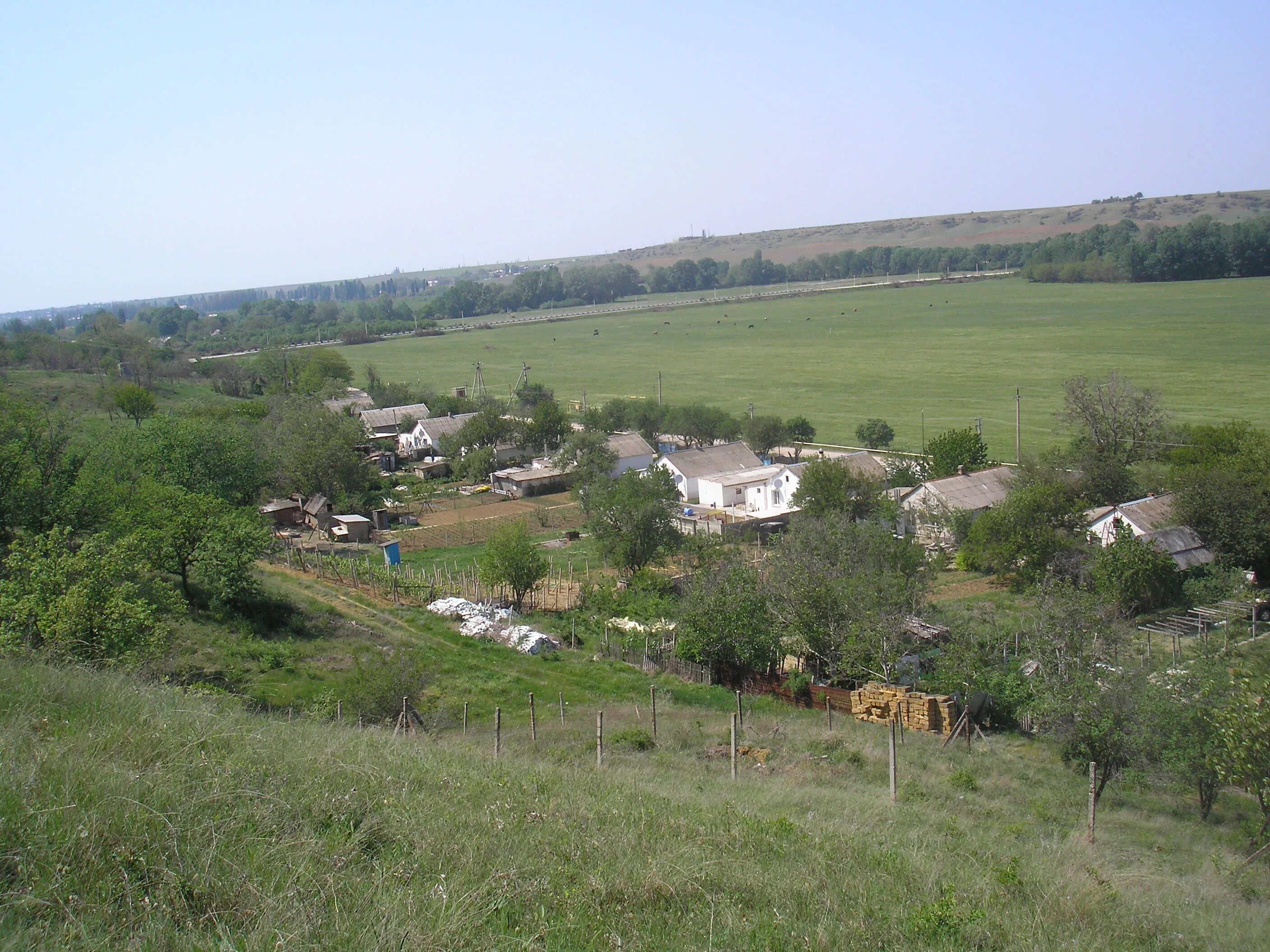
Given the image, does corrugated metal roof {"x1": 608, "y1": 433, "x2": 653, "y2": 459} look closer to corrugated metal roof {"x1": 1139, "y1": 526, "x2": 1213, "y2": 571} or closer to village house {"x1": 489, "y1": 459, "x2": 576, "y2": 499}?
village house {"x1": 489, "y1": 459, "x2": 576, "y2": 499}

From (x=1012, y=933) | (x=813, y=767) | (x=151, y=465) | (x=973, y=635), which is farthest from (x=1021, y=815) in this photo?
(x=151, y=465)

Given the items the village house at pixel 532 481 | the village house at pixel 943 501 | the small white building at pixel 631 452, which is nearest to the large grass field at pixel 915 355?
the village house at pixel 943 501

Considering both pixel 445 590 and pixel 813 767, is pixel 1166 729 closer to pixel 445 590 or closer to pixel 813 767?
pixel 813 767

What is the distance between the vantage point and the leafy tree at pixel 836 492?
29656 mm

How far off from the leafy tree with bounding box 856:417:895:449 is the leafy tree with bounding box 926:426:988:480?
36.3ft

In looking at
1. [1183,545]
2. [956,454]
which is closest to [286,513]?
[956,454]

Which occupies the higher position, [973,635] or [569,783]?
[569,783]

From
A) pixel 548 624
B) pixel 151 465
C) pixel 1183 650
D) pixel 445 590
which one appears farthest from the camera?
pixel 151 465

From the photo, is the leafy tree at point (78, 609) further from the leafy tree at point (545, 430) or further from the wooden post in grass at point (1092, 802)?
the leafy tree at point (545, 430)

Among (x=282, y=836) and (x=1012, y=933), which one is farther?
(x=1012, y=933)

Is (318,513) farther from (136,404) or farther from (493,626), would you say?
(136,404)

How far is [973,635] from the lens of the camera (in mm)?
16969

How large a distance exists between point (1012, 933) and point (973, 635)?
11865 mm

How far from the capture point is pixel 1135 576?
22062 mm
